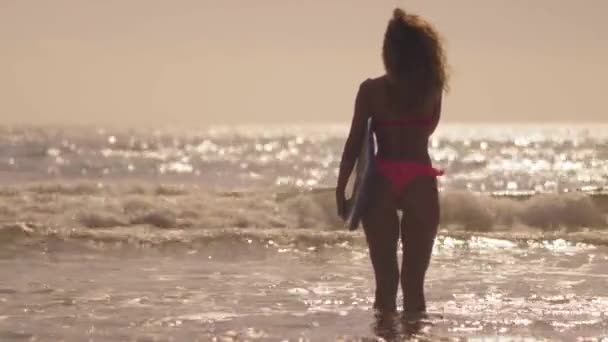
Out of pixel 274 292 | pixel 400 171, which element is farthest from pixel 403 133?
pixel 274 292

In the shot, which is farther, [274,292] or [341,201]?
[274,292]

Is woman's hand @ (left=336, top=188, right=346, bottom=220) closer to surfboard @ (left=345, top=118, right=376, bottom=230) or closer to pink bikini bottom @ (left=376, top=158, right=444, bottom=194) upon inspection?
surfboard @ (left=345, top=118, right=376, bottom=230)

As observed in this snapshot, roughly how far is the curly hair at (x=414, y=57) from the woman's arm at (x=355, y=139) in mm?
208

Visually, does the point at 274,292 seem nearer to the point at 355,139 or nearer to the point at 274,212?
the point at 355,139

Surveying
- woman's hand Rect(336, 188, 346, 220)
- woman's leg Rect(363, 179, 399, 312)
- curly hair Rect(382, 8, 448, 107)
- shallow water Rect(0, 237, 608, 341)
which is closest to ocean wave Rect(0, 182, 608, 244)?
shallow water Rect(0, 237, 608, 341)

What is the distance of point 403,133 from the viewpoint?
6.22 meters

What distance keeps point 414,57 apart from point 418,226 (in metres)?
1.01

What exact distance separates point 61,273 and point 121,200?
7684mm

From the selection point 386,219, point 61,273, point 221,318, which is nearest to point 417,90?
point 386,219

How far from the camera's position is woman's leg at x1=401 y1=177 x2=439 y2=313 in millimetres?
6227

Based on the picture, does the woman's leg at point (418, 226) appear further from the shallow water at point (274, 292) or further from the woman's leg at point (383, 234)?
the shallow water at point (274, 292)

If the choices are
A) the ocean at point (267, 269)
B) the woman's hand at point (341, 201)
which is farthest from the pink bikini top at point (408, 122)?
the ocean at point (267, 269)

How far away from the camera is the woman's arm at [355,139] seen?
621cm

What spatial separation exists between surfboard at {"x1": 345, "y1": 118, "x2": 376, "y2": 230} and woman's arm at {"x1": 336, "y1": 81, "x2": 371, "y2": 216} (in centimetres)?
3
